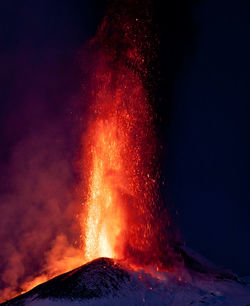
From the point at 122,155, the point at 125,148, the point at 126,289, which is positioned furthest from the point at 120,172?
the point at 126,289

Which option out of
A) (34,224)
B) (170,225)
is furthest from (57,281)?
(34,224)

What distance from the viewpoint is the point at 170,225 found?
502cm

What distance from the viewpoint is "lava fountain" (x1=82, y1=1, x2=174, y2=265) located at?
514 cm

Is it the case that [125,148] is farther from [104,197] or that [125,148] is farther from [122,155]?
[104,197]

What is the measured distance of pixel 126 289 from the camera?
3061 millimetres

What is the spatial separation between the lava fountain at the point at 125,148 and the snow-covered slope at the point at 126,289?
1.21m

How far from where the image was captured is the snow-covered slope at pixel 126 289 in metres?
2.87

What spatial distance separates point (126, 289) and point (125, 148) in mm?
2993

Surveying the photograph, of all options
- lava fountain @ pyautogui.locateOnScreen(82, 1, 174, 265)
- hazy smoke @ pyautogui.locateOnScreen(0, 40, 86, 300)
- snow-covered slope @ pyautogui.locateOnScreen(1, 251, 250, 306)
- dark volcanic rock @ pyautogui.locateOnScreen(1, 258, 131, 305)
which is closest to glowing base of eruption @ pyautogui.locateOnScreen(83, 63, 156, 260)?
lava fountain @ pyautogui.locateOnScreen(82, 1, 174, 265)

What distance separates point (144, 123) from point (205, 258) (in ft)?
7.78

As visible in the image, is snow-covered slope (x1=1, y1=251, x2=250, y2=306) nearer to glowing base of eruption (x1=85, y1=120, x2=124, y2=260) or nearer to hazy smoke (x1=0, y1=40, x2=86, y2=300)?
glowing base of eruption (x1=85, y1=120, x2=124, y2=260)

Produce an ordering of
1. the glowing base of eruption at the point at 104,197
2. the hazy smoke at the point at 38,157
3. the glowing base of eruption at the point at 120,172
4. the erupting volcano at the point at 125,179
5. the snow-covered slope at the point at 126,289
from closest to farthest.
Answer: the snow-covered slope at the point at 126,289
the erupting volcano at the point at 125,179
the glowing base of eruption at the point at 120,172
the glowing base of eruption at the point at 104,197
the hazy smoke at the point at 38,157

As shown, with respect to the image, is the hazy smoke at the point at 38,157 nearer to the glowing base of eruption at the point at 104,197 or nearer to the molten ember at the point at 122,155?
the molten ember at the point at 122,155

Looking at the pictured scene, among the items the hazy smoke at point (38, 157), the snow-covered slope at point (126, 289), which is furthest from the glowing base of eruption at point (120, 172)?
the snow-covered slope at point (126, 289)
